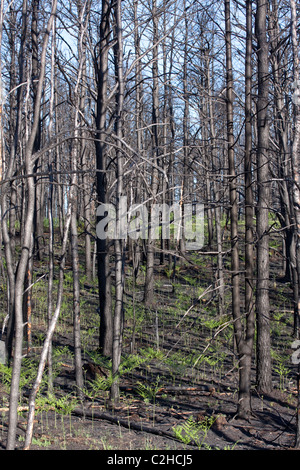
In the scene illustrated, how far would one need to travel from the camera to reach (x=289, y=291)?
645 inches

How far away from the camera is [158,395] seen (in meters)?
8.30

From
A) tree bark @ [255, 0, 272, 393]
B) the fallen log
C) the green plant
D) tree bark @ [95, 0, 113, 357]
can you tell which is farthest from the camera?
tree bark @ [95, 0, 113, 357]

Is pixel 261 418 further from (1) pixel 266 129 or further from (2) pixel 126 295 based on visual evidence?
(2) pixel 126 295

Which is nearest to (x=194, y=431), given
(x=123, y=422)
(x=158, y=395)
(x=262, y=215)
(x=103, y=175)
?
(x=123, y=422)

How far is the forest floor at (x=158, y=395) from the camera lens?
5.89 meters

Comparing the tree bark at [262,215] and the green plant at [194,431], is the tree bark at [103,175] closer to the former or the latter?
Answer: the tree bark at [262,215]

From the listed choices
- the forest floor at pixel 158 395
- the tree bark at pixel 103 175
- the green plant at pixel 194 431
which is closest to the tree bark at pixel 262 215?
the forest floor at pixel 158 395

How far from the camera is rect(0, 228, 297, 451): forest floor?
19.3 ft

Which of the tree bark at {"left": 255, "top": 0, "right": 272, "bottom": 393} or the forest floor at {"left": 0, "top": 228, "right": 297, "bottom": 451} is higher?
the tree bark at {"left": 255, "top": 0, "right": 272, "bottom": 393}

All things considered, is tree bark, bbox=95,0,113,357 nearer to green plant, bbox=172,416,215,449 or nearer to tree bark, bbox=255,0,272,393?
tree bark, bbox=255,0,272,393

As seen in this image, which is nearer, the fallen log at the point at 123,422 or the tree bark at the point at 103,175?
the fallen log at the point at 123,422

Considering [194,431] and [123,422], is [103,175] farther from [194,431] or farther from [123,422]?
[194,431]

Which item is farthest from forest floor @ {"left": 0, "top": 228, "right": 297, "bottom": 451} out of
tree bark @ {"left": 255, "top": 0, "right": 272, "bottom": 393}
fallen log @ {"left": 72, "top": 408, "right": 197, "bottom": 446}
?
tree bark @ {"left": 255, "top": 0, "right": 272, "bottom": 393}
